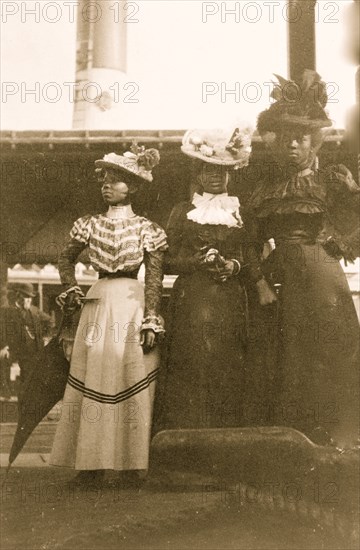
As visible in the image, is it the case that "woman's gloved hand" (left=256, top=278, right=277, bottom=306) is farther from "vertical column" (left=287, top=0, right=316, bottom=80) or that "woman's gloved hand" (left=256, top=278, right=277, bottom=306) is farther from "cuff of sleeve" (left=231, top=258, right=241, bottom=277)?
"vertical column" (left=287, top=0, right=316, bottom=80)

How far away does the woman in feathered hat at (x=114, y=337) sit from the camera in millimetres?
4074

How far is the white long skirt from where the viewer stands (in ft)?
13.3

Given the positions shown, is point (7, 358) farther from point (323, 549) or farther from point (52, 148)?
point (323, 549)

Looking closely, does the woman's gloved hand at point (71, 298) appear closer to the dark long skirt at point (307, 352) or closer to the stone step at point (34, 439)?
the dark long skirt at point (307, 352)

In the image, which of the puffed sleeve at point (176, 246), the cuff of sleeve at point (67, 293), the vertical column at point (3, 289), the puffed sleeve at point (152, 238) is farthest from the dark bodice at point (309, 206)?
the vertical column at point (3, 289)

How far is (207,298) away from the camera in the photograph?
423 centimetres

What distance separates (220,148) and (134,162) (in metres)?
0.47

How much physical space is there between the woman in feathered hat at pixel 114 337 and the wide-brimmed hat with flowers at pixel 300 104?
0.72 meters

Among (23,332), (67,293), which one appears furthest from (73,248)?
(23,332)

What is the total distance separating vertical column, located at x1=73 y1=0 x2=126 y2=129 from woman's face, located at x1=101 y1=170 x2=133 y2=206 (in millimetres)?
12669

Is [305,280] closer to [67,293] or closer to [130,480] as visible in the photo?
[67,293]

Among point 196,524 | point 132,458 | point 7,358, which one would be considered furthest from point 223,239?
point 7,358

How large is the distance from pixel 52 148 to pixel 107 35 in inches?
411

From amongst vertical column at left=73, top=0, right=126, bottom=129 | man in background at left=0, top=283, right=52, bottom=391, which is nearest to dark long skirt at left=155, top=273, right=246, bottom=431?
man in background at left=0, top=283, right=52, bottom=391
